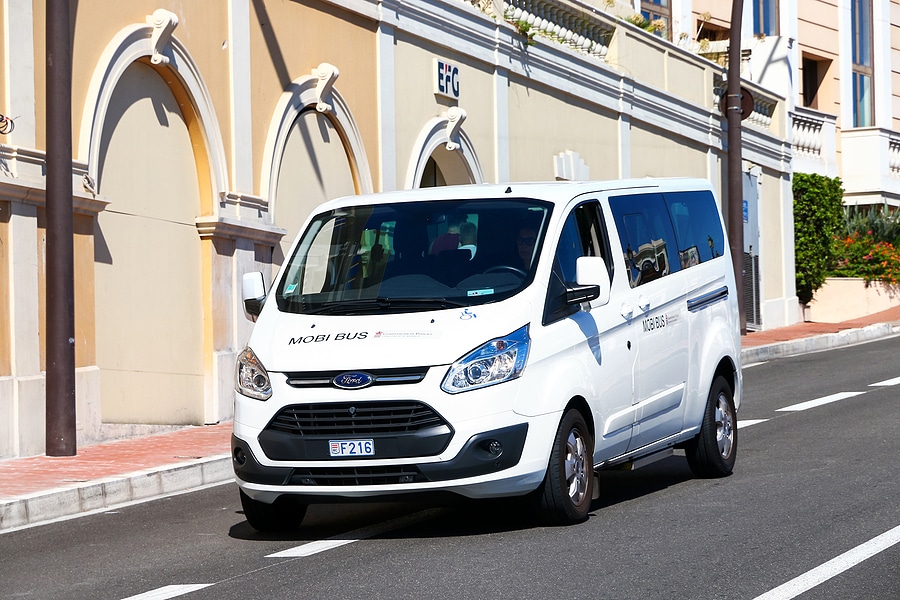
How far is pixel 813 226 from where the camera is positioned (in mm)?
33031

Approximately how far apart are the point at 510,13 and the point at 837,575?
16.6 m

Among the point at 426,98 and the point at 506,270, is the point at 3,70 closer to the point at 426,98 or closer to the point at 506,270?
the point at 506,270

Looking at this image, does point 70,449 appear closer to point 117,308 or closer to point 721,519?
point 117,308

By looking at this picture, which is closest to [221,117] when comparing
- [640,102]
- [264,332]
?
[264,332]

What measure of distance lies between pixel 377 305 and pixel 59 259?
4.50 meters

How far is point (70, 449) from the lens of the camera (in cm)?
1212

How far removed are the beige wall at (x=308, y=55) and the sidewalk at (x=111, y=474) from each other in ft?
12.9

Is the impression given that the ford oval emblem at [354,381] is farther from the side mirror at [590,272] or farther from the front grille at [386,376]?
the side mirror at [590,272]

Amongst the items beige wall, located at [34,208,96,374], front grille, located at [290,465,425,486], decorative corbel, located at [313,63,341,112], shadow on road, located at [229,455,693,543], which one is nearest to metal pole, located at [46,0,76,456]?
beige wall, located at [34,208,96,374]

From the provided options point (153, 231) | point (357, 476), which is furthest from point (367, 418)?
point (153, 231)

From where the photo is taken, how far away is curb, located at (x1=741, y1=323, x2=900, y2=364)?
75.2ft

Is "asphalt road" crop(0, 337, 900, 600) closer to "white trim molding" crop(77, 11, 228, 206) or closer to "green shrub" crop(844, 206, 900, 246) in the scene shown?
"white trim molding" crop(77, 11, 228, 206)

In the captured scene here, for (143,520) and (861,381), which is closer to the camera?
(143,520)

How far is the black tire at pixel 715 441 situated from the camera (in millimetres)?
10195
